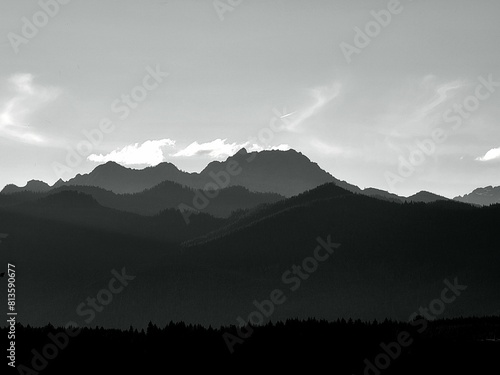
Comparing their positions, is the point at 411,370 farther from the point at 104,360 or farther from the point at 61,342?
the point at 61,342

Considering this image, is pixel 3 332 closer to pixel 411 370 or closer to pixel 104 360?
pixel 104 360

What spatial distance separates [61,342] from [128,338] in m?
7.84

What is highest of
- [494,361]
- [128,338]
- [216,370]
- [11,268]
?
[11,268]

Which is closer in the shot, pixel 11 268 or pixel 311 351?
pixel 11 268

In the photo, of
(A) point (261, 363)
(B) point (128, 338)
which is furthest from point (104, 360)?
(A) point (261, 363)

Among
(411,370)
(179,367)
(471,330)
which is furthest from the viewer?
(471,330)

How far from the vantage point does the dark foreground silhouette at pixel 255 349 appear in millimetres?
68625

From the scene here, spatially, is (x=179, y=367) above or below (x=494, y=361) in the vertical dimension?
above

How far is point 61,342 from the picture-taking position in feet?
252

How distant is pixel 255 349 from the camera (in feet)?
266

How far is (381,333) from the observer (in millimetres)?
82562

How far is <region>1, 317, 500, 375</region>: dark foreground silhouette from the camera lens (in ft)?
225

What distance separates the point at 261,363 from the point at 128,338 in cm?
1635

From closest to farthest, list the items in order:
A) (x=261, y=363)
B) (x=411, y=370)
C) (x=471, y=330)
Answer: (x=411, y=370) < (x=261, y=363) < (x=471, y=330)
